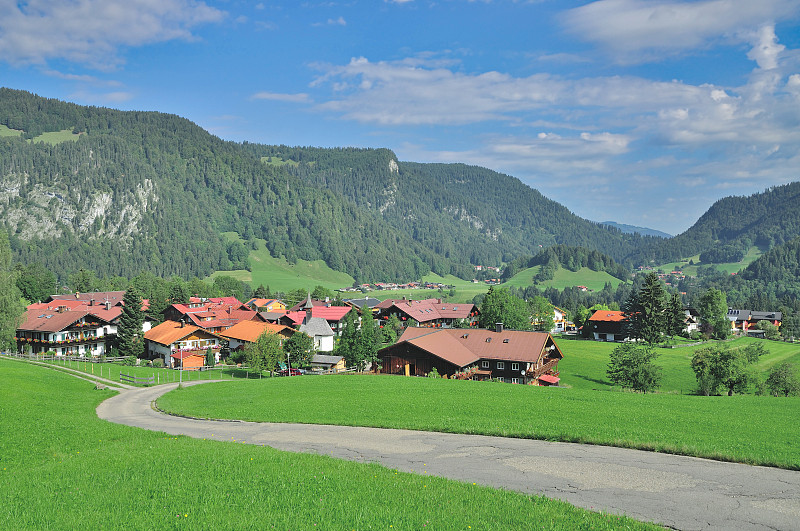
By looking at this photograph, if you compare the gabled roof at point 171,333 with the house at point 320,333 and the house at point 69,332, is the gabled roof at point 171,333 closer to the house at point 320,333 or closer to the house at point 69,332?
the house at point 69,332

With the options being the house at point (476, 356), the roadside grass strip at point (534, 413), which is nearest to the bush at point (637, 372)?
the house at point (476, 356)

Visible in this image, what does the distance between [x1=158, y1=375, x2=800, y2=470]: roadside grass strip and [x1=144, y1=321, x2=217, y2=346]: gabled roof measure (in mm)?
36103

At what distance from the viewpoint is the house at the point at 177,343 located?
77625mm

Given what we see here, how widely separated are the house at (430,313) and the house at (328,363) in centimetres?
4262

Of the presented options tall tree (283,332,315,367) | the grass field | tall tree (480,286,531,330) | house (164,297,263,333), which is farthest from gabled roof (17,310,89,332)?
the grass field

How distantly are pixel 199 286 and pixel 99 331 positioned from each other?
245 feet

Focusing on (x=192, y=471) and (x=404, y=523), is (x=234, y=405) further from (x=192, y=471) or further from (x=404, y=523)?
(x=404, y=523)

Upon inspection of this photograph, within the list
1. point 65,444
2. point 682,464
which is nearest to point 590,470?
point 682,464

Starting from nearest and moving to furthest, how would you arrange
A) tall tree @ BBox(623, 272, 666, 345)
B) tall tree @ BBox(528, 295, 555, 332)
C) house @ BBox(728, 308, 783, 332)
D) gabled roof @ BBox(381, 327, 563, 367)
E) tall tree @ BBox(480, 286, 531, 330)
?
gabled roof @ BBox(381, 327, 563, 367)
tall tree @ BBox(480, 286, 531, 330)
tall tree @ BBox(623, 272, 666, 345)
tall tree @ BBox(528, 295, 555, 332)
house @ BBox(728, 308, 783, 332)

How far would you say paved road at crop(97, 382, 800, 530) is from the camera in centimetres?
1378

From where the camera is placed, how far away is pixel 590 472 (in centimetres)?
1720

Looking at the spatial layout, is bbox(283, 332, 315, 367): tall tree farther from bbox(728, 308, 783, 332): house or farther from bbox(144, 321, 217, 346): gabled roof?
bbox(728, 308, 783, 332): house

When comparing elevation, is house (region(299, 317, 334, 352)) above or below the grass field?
below

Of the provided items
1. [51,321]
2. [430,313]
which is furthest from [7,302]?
[430,313]
